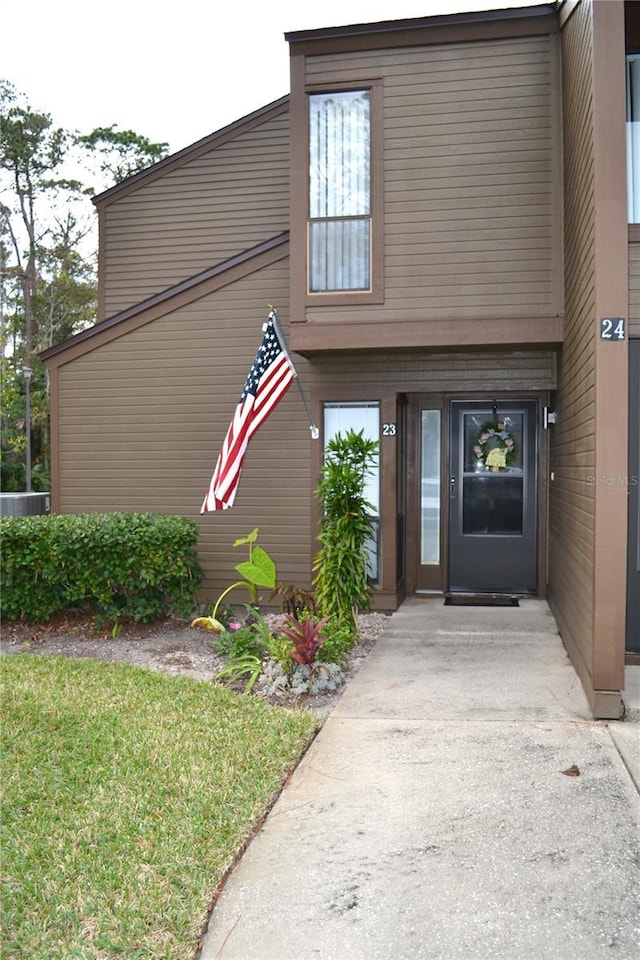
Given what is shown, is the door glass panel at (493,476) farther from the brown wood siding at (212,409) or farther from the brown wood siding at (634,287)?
the brown wood siding at (634,287)

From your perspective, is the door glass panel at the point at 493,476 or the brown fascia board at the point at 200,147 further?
the brown fascia board at the point at 200,147

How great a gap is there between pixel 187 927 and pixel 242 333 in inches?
256

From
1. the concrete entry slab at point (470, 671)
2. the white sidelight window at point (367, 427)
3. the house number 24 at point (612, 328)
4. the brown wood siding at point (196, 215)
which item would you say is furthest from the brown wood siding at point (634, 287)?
the brown wood siding at point (196, 215)

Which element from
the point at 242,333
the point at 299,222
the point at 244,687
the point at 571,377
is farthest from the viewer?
the point at 242,333

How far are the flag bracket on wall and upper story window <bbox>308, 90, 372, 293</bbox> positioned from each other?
2.35ft

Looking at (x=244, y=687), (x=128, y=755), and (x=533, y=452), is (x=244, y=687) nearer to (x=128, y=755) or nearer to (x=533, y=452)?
(x=128, y=755)

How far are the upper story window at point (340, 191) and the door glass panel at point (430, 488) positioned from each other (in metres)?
1.98

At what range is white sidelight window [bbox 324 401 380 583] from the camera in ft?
27.0

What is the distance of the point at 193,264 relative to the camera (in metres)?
11.2

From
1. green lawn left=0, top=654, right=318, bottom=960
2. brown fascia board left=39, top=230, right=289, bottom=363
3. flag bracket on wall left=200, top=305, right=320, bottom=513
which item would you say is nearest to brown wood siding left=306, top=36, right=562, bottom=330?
flag bracket on wall left=200, top=305, right=320, bottom=513

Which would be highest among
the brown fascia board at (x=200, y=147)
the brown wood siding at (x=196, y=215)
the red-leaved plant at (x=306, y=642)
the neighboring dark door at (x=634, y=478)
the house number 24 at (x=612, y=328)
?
the brown fascia board at (x=200, y=147)

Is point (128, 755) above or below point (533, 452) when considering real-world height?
below

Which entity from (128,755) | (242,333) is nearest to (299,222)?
(242,333)

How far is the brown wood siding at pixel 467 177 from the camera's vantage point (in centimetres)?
729
